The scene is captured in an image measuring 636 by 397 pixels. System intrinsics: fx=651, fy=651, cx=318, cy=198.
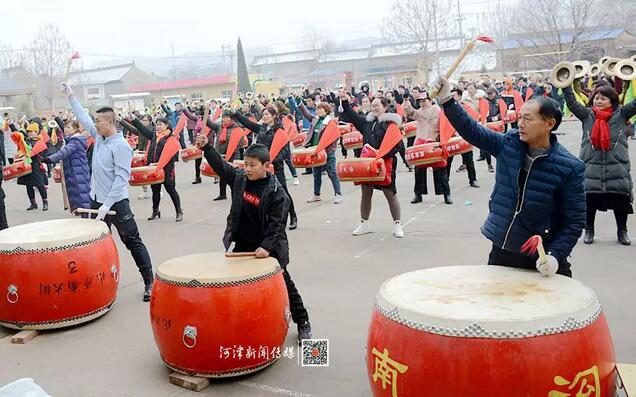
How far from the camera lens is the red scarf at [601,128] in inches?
263

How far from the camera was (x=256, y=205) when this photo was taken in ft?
14.6

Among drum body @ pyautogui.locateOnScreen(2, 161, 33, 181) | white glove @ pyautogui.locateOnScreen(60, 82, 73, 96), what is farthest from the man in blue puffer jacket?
drum body @ pyautogui.locateOnScreen(2, 161, 33, 181)

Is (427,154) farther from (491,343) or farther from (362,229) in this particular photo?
(491,343)

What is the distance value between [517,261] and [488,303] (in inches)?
32.2

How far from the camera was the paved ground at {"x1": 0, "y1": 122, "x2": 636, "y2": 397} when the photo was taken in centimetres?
417

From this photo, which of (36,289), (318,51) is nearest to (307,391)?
(36,289)

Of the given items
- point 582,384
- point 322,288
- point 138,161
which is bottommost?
point 322,288

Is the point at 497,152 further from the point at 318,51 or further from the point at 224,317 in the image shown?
the point at 318,51

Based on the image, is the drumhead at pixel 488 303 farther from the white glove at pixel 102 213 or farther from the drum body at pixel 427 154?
the drum body at pixel 427 154

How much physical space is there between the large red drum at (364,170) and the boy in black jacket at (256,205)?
3.15 metres

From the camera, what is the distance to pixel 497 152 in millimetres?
3672

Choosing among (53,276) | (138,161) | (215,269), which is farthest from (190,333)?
(138,161)

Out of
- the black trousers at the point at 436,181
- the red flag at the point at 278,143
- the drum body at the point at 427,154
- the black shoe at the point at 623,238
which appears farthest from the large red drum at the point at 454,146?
the black shoe at the point at 623,238

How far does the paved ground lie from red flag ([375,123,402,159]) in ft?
3.51
